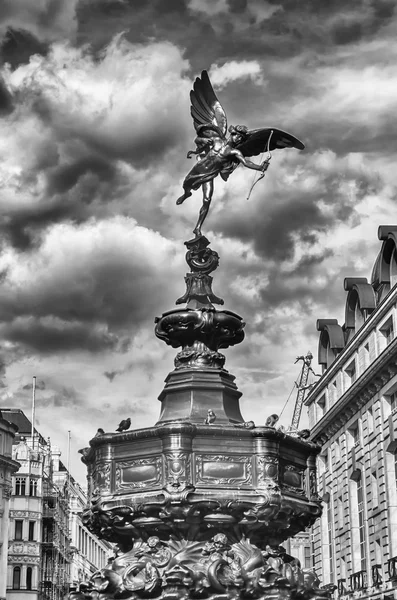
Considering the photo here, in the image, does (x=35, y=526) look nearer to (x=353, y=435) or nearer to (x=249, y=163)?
(x=353, y=435)

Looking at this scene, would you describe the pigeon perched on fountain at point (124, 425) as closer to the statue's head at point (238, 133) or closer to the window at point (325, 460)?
the statue's head at point (238, 133)

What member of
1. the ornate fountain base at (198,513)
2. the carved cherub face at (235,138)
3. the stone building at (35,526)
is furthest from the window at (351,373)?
the ornate fountain base at (198,513)

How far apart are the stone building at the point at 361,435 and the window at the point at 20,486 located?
1221 inches

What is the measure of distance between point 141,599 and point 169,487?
181cm

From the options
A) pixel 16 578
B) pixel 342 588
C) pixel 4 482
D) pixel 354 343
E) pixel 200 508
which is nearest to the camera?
pixel 200 508

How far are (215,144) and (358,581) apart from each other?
160 feet

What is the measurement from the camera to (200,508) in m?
15.6

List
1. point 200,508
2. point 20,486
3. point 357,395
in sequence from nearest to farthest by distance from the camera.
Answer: point 200,508
point 357,395
point 20,486

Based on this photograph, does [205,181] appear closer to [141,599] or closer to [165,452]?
[165,452]

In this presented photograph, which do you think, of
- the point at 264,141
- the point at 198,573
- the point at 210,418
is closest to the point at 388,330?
the point at 264,141

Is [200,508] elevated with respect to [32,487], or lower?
lower

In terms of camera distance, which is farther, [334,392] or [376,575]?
[334,392]

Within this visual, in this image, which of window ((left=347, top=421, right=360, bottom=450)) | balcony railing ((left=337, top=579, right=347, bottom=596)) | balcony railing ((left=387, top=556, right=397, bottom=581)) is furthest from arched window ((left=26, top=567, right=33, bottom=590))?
balcony railing ((left=387, top=556, right=397, bottom=581))

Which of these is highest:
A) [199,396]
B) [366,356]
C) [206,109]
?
[366,356]
